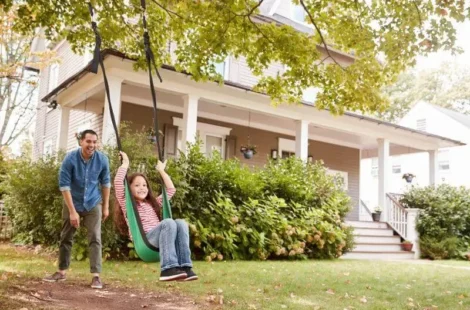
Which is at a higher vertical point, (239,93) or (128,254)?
(239,93)

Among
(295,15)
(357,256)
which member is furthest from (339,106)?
(295,15)

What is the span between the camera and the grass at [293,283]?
5320mm

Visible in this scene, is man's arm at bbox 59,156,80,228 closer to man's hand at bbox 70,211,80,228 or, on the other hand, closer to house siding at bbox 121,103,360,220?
man's hand at bbox 70,211,80,228

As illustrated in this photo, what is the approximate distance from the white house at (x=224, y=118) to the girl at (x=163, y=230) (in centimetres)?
463

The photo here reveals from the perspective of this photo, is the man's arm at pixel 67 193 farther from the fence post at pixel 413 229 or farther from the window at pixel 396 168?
the window at pixel 396 168

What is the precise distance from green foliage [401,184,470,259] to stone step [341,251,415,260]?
2.29 ft

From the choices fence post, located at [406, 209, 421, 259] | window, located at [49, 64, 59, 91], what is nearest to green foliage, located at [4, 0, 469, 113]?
fence post, located at [406, 209, 421, 259]

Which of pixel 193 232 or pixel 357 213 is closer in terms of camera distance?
pixel 193 232

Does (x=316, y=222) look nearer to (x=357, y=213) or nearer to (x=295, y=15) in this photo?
(x=357, y=213)

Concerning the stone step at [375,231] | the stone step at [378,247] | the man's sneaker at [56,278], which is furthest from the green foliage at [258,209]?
the man's sneaker at [56,278]

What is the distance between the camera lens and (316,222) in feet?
35.5

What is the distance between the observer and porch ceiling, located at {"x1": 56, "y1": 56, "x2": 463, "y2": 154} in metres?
11.0

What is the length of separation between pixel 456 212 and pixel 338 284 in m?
9.27

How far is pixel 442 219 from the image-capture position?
1397 cm
